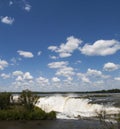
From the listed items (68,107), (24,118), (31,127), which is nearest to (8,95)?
(24,118)

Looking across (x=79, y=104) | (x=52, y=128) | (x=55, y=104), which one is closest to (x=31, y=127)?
(x=52, y=128)

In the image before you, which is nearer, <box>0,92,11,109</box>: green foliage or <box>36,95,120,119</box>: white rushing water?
<box>0,92,11,109</box>: green foliage

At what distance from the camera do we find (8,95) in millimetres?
51844

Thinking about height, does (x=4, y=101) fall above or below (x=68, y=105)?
above

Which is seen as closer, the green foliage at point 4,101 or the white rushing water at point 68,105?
the green foliage at point 4,101

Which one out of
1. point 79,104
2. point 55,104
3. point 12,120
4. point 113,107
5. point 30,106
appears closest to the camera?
point 12,120

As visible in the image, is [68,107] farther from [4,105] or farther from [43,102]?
[4,105]

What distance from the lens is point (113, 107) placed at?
5169 cm

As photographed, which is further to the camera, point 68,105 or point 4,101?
point 68,105

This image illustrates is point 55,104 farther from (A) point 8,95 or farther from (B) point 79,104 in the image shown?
(A) point 8,95

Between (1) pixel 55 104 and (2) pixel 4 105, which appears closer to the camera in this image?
(2) pixel 4 105

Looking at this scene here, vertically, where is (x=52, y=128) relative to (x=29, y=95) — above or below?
below

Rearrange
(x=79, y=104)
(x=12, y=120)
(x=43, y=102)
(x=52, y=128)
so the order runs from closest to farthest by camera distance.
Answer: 1. (x=52, y=128)
2. (x=12, y=120)
3. (x=79, y=104)
4. (x=43, y=102)

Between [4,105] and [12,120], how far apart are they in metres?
8.29
